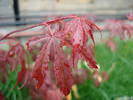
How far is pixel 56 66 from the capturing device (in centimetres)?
77

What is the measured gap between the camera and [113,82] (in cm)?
188

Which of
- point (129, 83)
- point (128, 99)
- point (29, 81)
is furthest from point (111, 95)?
point (29, 81)

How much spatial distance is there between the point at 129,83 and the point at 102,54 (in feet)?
1.52

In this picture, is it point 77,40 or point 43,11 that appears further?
point 43,11

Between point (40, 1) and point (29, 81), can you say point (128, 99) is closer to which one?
point (29, 81)

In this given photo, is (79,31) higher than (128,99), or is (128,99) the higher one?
(79,31)

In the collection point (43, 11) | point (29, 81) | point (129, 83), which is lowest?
point (129, 83)

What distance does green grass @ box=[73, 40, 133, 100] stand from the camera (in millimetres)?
1772

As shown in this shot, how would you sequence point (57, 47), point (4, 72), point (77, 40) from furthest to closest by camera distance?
point (4, 72)
point (57, 47)
point (77, 40)

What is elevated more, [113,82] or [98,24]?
[98,24]

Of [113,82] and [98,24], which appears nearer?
[113,82]

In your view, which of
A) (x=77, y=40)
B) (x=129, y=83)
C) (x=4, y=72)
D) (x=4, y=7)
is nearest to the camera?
(x=77, y=40)

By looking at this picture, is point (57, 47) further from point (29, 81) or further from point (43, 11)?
point (43, 11)

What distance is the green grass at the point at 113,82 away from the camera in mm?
1772
